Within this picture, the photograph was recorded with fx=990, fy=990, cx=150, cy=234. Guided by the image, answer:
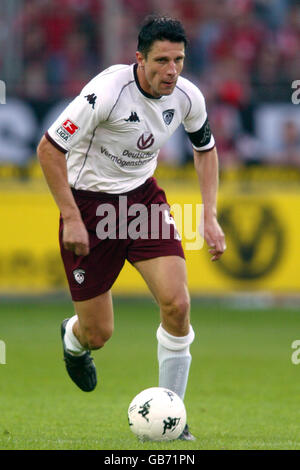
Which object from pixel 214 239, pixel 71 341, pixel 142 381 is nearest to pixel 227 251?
pixel 142 381

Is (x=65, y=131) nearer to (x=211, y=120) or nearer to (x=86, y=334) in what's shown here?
(x=86, y=334)

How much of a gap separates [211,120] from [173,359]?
8.31 meters

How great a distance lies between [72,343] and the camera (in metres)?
6.82

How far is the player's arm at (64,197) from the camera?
5594 millimetres

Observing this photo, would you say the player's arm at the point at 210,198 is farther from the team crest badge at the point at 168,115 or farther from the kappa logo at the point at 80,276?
the kappa logo at the point at 80,276

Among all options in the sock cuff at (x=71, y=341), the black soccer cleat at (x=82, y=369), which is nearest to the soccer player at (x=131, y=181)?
the sock cuff at (x=71, y=341)

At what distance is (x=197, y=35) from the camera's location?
1484 cm

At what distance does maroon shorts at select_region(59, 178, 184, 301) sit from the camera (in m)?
6.03

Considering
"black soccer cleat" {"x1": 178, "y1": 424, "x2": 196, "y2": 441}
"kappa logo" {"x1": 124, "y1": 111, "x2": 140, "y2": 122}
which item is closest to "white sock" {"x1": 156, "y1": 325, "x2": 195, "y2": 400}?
"black soccer cleat" {"x1": 178, "y1": 424, "x2": 196, "y2": 441}

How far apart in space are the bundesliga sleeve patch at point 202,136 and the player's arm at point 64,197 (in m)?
0.98

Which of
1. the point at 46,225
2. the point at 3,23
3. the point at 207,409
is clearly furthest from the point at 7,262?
the point at 207,409

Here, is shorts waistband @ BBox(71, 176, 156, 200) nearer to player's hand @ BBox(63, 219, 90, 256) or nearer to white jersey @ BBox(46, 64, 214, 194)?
white jersey @ BBox(46, 64, 214, 194)

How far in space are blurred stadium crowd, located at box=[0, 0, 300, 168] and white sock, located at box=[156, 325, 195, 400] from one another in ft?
26.3
